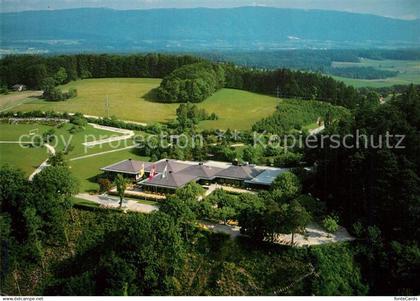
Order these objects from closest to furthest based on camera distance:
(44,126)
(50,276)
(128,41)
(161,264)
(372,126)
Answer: (161,264)
(50,276)
(372,126)
(44,126)
(128,41)

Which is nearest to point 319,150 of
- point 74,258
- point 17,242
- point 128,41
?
point 74,258

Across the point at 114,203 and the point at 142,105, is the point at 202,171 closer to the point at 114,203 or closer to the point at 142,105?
the point at 114,203

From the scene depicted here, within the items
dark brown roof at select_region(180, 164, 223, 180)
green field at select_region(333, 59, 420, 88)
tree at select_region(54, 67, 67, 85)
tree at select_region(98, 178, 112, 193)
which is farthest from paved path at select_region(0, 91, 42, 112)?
green field at select_region(333, 59, 420, 88)

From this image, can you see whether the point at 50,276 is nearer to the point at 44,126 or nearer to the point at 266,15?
the point at 44,126

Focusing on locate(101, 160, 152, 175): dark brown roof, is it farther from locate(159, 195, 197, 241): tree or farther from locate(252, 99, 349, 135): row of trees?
locate(252, 99, 349, 135): row of trees

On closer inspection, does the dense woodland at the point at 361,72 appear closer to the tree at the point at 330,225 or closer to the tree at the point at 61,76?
the tree at the point at 61,76

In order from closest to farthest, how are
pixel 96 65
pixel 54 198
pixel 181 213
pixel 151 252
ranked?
1. pixel 151 252
2. pixel 181 213
3. pixel 54 198
4. pixel 96 65

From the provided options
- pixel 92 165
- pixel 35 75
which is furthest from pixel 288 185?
pixel 35 75

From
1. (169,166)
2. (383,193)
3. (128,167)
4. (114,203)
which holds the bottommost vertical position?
(114,203)
